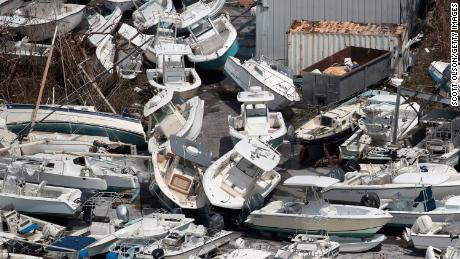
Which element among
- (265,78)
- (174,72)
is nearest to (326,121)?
(265,78)

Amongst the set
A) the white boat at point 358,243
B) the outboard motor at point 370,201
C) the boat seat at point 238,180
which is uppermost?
the boat seat at point 238,180

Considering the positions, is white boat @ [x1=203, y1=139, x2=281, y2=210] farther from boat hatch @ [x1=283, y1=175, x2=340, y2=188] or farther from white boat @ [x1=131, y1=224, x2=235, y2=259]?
boat hatch @ [x1=283, y1=175, x2=340, y2=188]

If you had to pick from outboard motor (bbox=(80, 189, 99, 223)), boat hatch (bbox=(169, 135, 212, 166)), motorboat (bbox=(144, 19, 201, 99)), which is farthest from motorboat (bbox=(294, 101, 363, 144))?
outboard motor (bbox=(80, 189, 99, 223))

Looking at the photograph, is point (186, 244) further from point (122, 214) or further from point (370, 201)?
point (370, 201)

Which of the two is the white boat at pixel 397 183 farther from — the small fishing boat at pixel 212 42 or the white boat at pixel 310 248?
the small fishing boat at pixel 212 42

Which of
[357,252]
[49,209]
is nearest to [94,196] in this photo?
[49,209]

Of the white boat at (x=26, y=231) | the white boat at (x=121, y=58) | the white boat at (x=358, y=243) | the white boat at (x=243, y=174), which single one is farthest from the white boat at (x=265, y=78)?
the white boat at (x=26, y=231)

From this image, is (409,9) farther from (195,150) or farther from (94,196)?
(94,196)
